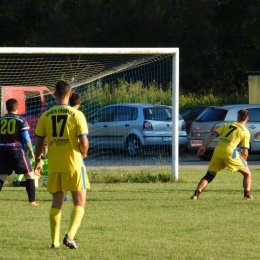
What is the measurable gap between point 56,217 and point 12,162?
4375 mm

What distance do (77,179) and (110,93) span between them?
10.8m

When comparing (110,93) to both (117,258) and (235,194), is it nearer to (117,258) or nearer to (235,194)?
(235,194)

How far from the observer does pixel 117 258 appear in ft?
26.3

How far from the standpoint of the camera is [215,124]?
22797 mm

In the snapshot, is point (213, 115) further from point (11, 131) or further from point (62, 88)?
point (62, 88)

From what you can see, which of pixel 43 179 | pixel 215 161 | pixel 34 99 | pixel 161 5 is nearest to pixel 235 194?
pixel 215 161

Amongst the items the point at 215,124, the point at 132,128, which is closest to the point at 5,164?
the point at 132,128

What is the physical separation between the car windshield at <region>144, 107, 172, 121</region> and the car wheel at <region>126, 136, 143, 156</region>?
595 mm

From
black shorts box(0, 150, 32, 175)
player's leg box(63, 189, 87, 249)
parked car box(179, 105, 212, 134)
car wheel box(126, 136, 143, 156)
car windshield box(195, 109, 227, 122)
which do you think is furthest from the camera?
parked car box(179, 105, 212, 134)

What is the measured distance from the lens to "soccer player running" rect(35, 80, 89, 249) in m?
8.48

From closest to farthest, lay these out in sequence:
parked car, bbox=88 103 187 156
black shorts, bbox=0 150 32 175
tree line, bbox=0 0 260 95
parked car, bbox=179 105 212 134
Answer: black shorts, bbox=0 150 32 175, parked car, bbox=88 103 187 156, parked car, bbox=179 105 212 134, tree line, bbox=0 0 260 95

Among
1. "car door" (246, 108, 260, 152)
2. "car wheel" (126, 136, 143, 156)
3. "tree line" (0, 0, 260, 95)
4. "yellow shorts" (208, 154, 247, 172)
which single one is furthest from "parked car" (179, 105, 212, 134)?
"yellow shorts" (208, 154, 247, 172)

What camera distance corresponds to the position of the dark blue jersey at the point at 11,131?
12.8m

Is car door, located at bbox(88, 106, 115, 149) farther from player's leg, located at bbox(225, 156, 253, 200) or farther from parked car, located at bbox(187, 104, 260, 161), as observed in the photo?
player's leg, located at bbox(225, 156, 253, 200)
